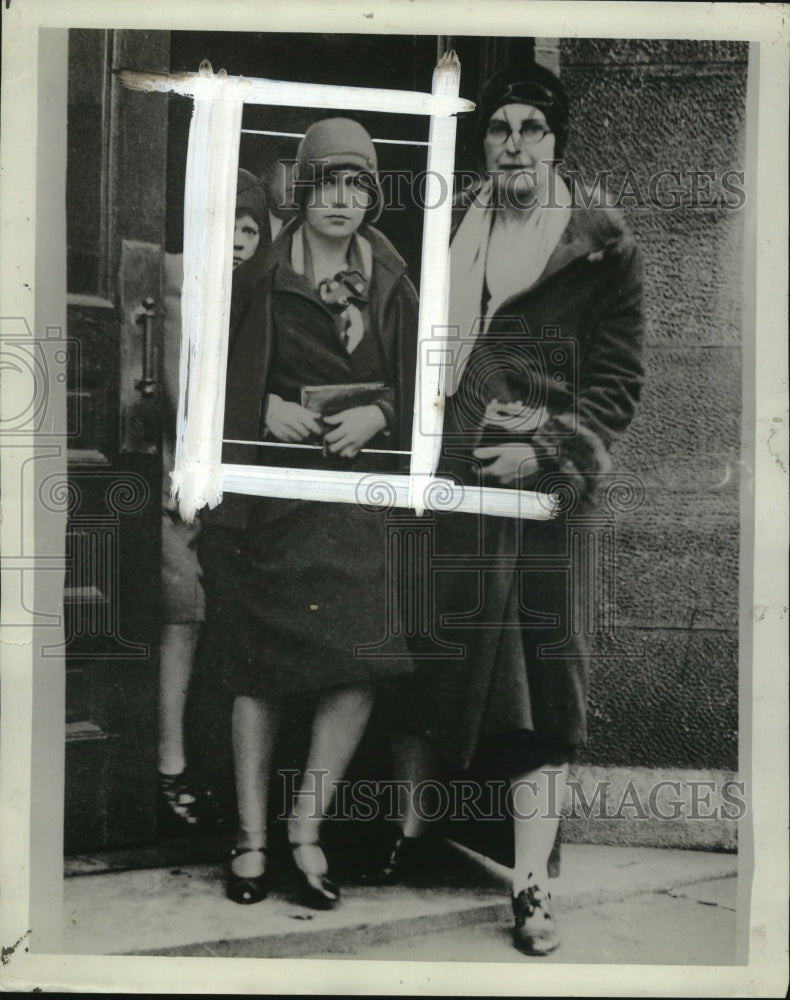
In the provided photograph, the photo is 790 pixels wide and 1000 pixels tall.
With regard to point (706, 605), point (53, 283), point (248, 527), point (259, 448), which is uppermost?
point (53, 283)

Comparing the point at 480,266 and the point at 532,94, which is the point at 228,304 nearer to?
the point at 480,266

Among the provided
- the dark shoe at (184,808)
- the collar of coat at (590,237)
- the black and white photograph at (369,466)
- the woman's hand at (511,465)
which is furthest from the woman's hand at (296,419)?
the dark shoe at (184,808)

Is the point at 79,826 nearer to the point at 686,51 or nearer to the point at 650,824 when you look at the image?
the point at 650,824

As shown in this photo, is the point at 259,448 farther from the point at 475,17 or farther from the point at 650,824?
the point at 650,824

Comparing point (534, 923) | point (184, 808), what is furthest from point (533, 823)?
point (184, 808)

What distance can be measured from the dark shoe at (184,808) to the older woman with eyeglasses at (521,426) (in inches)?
16.1

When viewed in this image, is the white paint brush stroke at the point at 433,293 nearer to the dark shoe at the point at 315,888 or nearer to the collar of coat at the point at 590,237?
the collar of coat at the point at 590,237

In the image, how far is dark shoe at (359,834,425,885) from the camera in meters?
2.64

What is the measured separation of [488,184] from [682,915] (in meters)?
1.77

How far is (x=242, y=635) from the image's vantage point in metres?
2.62

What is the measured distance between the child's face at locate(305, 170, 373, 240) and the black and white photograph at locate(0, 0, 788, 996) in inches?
0.4

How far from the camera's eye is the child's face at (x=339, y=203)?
2.63 metres

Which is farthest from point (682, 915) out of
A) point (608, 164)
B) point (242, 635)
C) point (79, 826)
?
point (608, 164)

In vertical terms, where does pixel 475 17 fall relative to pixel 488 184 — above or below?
above
